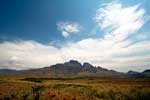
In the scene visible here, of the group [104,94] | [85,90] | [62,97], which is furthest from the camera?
[85,90]

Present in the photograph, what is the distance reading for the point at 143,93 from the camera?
1674 inches

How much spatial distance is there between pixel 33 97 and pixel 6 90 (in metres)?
10.2

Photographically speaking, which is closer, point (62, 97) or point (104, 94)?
point (62, 97)

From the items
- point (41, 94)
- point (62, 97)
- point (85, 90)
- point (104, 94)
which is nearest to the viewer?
point (62, 97)

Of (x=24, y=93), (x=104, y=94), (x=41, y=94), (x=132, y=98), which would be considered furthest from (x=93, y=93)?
(x=24, y=93)

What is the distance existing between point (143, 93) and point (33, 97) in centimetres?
2297

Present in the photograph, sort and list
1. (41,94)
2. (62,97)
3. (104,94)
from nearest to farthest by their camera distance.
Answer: (62,97) → (41,94) → (104,94)

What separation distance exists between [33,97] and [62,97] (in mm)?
5458

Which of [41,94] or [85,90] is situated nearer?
[41,94]

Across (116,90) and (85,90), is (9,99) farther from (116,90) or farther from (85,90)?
(116,90)

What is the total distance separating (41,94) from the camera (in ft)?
127

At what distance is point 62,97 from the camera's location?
36344 mm

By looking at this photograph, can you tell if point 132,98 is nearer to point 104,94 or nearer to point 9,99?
point 104,94

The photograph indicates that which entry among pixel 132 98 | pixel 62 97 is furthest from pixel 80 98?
pixel 132 98
